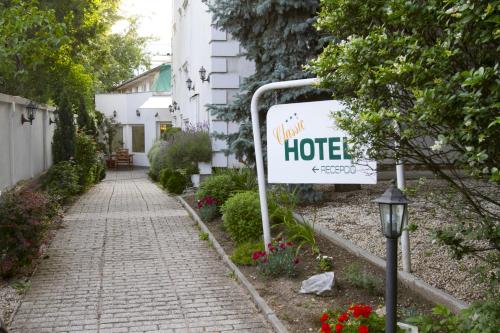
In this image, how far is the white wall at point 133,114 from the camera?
115 feet

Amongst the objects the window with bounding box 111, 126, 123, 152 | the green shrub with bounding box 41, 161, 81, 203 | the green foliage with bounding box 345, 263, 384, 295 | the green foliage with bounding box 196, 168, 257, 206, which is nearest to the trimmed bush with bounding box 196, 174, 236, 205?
the green foliage with bounding box 196, 168, 257, 206

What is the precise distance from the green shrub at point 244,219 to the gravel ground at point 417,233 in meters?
0.93

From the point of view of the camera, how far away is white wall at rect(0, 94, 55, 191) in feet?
35.3

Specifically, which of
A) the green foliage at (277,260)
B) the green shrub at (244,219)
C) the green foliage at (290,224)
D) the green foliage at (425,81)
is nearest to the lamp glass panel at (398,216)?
the green foliage at (425,81)

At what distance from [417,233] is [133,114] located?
98.8 feet

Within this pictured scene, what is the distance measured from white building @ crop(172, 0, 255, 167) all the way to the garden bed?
249 inches

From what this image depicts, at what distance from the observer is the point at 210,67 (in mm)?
15328

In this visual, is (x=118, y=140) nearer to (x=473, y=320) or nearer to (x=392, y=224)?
(x=392, y=224)

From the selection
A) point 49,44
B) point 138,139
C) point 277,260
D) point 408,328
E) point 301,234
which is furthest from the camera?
point 138,139

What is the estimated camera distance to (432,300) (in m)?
5.32

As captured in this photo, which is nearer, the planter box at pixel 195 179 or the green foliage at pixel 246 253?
the green foliage at pixel 246 253

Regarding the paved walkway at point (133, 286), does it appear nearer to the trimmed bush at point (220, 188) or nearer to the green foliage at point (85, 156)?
the trimmed bush at point (220, 188)

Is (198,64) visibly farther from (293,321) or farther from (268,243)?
(293,321)

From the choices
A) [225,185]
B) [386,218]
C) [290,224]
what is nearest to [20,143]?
[225,185]
